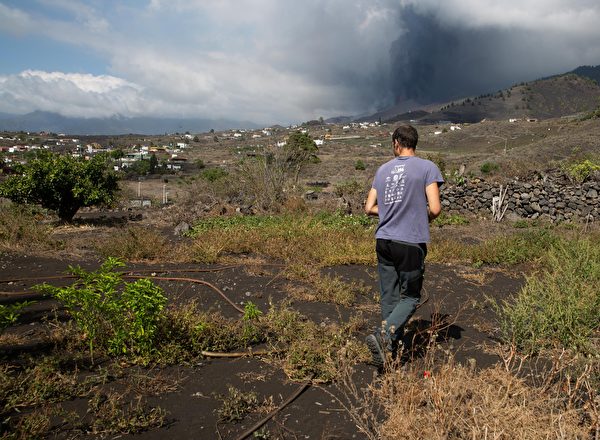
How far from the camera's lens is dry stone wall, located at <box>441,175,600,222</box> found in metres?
13.5

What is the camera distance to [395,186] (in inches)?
132

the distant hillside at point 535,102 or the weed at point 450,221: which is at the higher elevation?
the distant hillside at point 535,102

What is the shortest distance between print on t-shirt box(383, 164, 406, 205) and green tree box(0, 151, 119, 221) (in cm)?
1112

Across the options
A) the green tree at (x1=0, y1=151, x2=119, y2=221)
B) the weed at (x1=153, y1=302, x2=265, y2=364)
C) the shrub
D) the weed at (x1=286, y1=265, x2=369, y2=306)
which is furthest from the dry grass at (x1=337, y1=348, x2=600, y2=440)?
the shrub

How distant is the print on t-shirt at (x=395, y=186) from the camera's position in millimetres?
3310

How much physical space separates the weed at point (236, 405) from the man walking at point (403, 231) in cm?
99

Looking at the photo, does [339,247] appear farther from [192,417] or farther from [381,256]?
[192,417]

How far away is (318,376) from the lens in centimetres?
325

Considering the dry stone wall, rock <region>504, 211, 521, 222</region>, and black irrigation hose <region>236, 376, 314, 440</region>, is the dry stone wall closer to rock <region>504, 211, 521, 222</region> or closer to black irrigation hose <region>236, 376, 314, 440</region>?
rock <region>504, 211, 521, 222</region>

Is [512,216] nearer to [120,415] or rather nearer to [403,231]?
[403,231]

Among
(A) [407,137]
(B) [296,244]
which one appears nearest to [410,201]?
(A) [407,137]

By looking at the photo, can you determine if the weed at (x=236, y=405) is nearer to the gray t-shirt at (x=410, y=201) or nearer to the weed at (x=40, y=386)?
the weed at (x=40, y=386)

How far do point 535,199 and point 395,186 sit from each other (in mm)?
12418

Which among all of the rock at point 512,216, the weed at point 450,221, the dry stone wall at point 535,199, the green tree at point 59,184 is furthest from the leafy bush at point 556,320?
the green tree at point 59,184
